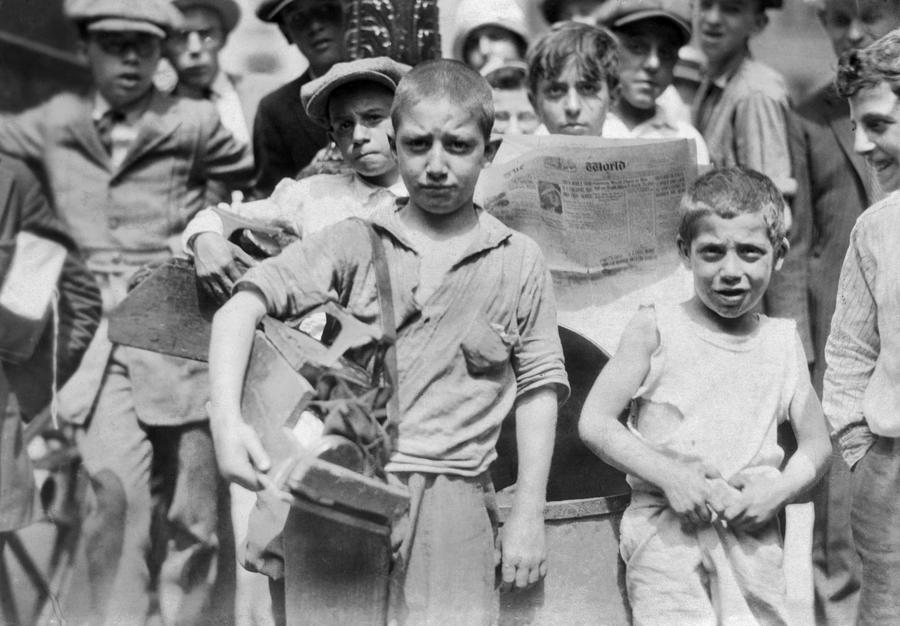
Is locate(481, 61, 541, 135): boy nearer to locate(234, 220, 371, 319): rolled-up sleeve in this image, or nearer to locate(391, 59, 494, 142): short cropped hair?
locate(391, 59, 494, 142): short cropped hair

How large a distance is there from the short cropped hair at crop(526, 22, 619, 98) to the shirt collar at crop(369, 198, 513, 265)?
126 centimetres

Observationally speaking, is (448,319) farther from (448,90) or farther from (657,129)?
(657,129)

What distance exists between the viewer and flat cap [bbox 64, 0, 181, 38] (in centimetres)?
611

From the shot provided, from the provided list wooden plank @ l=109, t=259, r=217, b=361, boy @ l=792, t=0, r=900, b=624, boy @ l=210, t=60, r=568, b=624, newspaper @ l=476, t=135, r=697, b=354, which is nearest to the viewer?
boy @ l=210, t=60, r=568, b=624

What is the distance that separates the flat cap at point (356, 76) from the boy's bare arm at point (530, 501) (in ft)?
4.13

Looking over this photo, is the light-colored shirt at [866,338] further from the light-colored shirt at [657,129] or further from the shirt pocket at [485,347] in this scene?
the light-colored shirt at [657,129]

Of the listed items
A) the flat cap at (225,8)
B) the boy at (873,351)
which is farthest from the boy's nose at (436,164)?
the flat cap at (225,8)

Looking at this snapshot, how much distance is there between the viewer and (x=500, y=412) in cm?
439

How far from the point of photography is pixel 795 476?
447 centimetres

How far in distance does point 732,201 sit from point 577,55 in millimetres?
1285

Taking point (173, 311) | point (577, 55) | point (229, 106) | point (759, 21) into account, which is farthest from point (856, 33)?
point (173, 311)

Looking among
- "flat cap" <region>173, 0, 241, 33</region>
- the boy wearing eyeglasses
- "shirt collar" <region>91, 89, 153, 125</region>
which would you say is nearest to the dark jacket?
the boy wearing eyeglasses

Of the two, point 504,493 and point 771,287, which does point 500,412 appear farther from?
point 771,287

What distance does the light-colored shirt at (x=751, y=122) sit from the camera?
5887 millimetres
